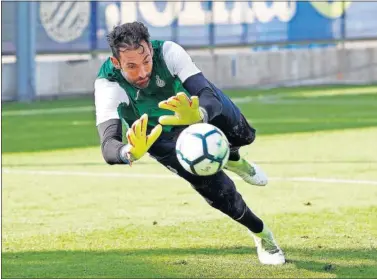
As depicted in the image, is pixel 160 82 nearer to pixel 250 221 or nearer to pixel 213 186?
pixel 213 186

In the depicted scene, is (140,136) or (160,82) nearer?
(140,136)

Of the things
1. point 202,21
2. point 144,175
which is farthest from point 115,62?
point 202,21

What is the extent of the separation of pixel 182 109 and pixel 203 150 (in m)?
0.31

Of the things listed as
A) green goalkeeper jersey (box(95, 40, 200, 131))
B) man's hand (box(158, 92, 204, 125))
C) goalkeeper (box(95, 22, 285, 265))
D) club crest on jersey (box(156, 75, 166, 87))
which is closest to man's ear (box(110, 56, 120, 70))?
goalkeeper (box(95, 22, 285, 265))

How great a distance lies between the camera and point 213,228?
11.3 meters

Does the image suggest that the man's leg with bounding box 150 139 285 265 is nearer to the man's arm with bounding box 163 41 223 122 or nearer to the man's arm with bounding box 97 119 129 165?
the man's arm with bounding box 163 41 223 122

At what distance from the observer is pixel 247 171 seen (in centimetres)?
1118

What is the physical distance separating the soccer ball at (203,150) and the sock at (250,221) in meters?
1.09

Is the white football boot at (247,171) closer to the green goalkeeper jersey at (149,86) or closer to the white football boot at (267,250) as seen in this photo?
the white football boot at (267,250)

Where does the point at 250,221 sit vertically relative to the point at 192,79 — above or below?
below

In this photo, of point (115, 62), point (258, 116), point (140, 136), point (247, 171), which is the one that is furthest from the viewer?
point (258, 116)

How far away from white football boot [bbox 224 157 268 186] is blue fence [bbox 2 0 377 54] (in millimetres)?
16774

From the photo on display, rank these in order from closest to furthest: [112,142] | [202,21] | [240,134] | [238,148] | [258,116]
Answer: [112,142] < [240,134] < [238,148] < [258,116] < [202,21]

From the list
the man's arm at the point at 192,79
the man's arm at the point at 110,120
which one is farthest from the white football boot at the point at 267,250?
the man's arm at the point at 110,120
